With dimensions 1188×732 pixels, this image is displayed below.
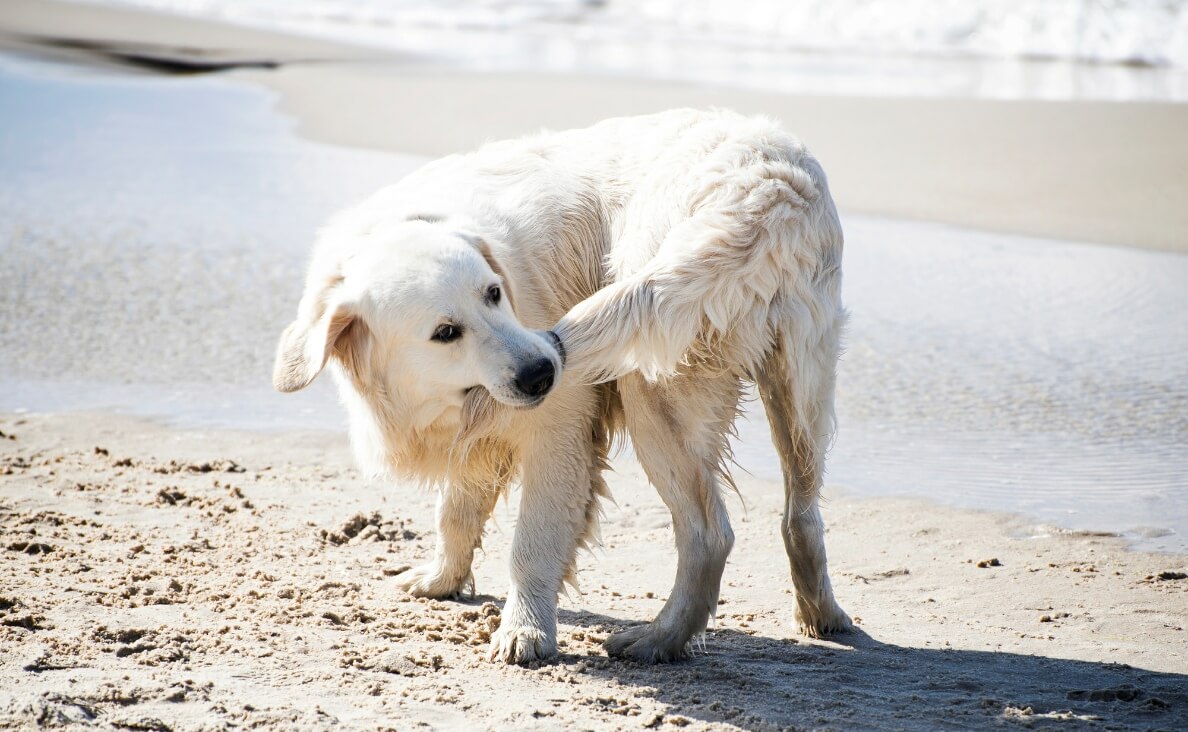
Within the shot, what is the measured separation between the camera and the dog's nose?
383cm

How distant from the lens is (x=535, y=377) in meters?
3.84

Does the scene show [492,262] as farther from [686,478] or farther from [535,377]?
[686,478]

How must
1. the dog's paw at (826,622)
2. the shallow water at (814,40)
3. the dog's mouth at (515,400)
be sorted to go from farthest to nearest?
1. the shallow water at (814,40)
2. the dog's paw at (826,622)
3. the dog's mouth at (515,400)

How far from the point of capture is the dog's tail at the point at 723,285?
3.88 metres

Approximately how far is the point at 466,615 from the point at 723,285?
1657mm

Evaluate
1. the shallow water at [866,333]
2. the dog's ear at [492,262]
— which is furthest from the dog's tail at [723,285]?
the shallow water at [866,333]

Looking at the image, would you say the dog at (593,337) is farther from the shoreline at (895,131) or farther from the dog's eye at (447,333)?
the shoreline at (895,131)

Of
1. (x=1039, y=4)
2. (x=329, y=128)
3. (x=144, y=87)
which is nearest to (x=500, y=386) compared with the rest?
(x=329, y=128)

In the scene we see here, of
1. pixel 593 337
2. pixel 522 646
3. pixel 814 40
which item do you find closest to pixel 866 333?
pixel 593 337

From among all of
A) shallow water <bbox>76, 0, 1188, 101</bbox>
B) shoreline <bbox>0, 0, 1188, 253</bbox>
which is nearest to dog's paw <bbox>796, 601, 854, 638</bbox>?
shoreline <bbox>0, 0, 1188, 253</bbox>

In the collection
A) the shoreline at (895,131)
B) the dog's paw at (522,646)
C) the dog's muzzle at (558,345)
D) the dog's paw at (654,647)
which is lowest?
the dog's paw at (522,646)

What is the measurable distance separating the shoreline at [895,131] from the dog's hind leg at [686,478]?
6545 mm

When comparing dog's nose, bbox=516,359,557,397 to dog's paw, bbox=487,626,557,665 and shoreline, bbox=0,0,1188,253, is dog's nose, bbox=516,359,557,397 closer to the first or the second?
dog's paw, bbox=487,626,557,665

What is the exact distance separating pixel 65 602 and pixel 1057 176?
32.1 feet
